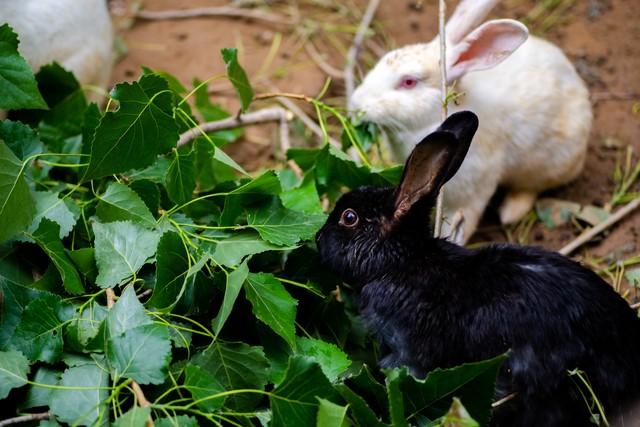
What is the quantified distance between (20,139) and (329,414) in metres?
1.49

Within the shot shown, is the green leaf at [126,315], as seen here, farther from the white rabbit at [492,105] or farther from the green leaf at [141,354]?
the white rabbit at [492,105]

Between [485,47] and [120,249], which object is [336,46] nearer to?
[485,47]

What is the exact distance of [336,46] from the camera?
464 cm

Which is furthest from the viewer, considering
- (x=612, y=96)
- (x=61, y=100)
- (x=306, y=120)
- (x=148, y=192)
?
(x=612, y=96)

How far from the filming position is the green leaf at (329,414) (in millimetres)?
2045

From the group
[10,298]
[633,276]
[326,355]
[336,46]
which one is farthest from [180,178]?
[336,46]

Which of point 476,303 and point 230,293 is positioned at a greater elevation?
point 230,293

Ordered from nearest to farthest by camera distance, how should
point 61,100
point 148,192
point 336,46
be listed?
point 148,192, point 61,100, point 336,46

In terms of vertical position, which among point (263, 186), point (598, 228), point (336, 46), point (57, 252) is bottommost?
point (598, 228)

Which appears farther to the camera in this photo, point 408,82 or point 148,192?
point 408,82

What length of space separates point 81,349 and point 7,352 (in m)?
0.21

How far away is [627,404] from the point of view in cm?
232

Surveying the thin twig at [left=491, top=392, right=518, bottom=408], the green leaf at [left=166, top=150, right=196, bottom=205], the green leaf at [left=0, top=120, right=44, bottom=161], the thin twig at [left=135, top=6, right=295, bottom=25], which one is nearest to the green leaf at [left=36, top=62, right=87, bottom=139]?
the green leaf at [left=0, top=120, right=44, bottom=161]

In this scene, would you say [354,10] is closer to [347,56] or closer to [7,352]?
[347,56]
